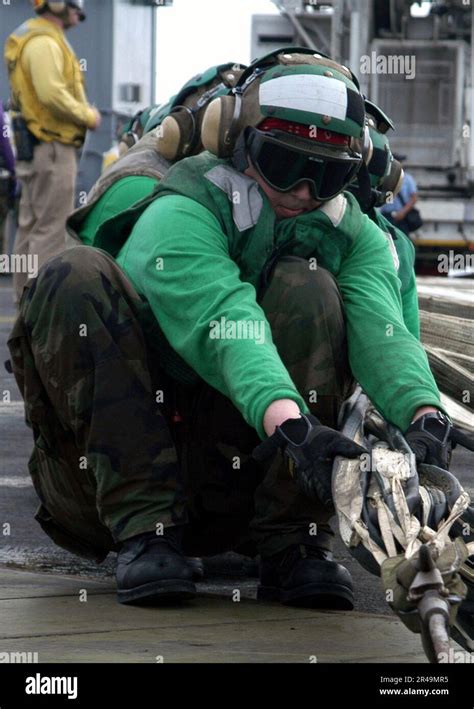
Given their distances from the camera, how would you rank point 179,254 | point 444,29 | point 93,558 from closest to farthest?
1. point 179,254
2. point 93,558
3. point 444,29

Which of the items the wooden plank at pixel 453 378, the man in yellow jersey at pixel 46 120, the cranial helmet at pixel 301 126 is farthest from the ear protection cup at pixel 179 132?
the man in yellow jersey at pixel 46 120

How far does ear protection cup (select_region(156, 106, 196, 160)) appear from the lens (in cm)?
432

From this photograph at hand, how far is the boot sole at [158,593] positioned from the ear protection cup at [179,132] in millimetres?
1488

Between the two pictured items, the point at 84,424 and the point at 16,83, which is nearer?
the point at 84,424

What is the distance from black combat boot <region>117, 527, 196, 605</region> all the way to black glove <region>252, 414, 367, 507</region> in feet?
1.27

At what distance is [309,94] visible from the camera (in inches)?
130

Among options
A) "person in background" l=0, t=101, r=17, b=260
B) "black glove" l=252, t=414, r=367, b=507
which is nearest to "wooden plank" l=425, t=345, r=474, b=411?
"black glove" l=252, t=414, r=367, b=507

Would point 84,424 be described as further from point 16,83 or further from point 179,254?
point 16,83

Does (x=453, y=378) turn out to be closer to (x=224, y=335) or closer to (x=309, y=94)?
(x=309, y=94)

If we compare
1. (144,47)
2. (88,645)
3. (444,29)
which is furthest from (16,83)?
(144,47)

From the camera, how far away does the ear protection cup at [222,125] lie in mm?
3430

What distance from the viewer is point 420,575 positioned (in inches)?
101

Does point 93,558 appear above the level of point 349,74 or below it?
below
